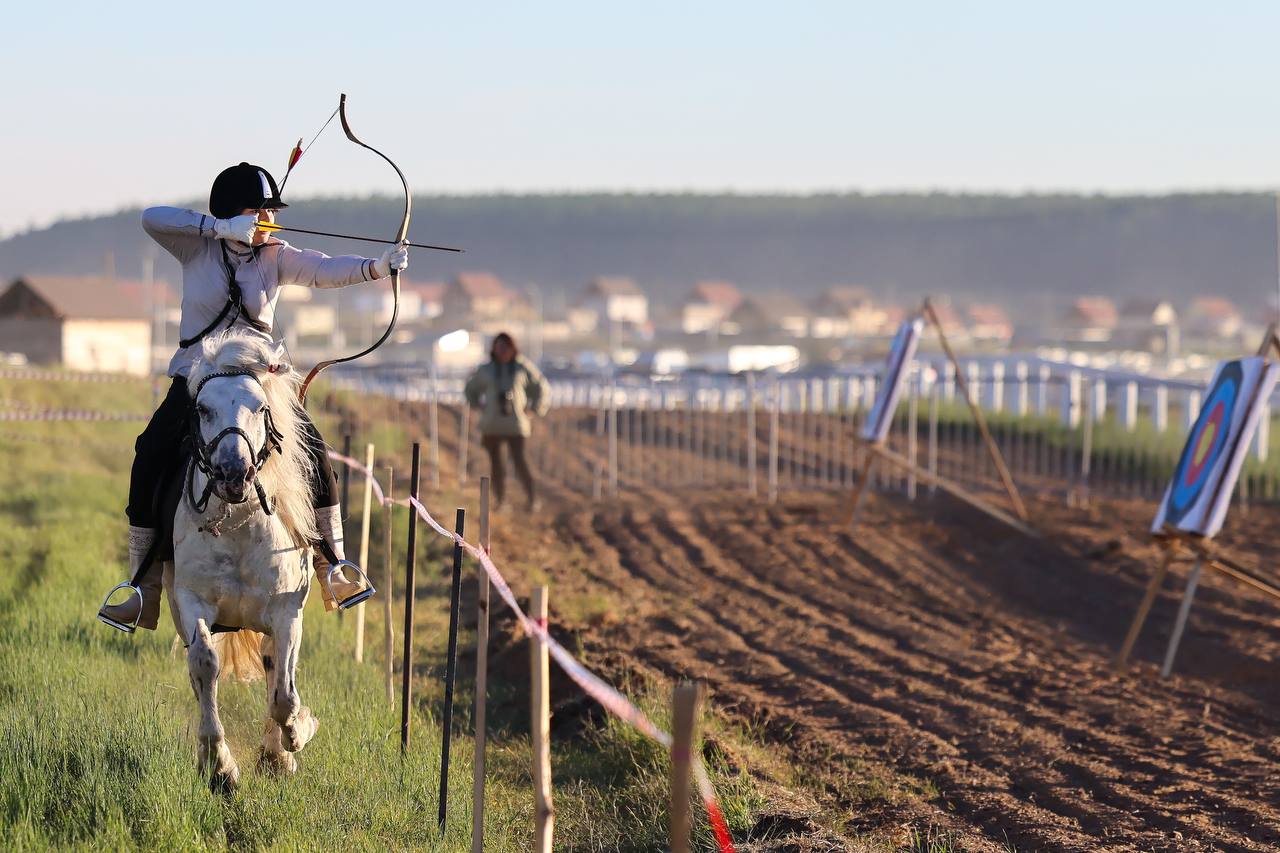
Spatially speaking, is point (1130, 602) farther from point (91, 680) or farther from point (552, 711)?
point (91, 680)

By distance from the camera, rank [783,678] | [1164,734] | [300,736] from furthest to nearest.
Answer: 1. [783,678]
2. [1164,734]
3. [300,736]

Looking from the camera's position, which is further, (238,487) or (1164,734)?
(1164,734)

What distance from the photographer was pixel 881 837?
6781mm

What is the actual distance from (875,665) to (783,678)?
791 millimetres

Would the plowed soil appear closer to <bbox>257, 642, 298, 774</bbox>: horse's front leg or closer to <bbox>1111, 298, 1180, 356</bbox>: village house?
<bbox>257, 642, 298, 774</bbox>: horse's front leg

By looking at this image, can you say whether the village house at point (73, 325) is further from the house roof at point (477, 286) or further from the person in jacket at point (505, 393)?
the house roof at point (477, 286)

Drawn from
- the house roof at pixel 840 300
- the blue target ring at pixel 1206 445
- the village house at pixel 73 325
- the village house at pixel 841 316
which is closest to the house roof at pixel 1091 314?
the village house at pixel 841 316

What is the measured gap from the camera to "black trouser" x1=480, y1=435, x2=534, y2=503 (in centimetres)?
1673

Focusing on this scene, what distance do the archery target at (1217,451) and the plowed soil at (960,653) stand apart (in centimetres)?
105

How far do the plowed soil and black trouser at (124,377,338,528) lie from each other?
2696mm

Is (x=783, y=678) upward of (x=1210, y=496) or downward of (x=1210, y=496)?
downward

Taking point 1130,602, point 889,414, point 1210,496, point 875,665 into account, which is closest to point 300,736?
point 875,665

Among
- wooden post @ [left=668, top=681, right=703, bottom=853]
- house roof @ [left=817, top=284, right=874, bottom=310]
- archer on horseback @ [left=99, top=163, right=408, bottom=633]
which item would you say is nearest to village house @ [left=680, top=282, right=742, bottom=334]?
house roof @ [left=817, top=284, right=874, bottom=310]

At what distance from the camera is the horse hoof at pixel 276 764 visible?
6.70 metres
